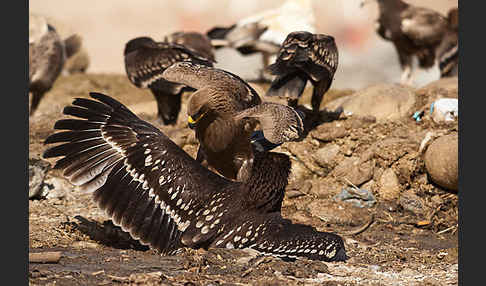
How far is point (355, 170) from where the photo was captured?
7.53 m

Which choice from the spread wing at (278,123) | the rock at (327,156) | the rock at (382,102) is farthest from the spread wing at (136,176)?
the rock at (382,102)

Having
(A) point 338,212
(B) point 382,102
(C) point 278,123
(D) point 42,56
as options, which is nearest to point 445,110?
(B) point 382,102

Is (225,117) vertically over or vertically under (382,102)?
over

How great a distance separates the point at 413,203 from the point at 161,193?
9.77 feet

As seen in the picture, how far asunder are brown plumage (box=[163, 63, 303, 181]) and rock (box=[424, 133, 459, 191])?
229 centimetres

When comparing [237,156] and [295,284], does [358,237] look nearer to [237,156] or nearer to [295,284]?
[237,156]

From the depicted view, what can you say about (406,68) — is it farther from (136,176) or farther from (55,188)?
(136,176)

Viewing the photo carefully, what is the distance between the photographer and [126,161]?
514 centimetres

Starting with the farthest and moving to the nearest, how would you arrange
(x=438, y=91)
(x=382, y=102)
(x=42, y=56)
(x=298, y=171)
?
(x=42, y=56), (x=438, y=91), (x=382, y=102), (x=298, y=171)

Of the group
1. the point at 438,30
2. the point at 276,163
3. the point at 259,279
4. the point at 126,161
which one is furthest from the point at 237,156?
the point at 438,30

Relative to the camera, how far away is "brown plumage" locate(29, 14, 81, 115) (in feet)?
34.0

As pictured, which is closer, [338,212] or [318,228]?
[318,228]

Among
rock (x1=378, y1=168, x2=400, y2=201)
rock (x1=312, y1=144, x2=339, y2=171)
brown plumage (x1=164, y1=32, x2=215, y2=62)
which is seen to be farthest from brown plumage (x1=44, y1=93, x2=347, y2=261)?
brown plumage (x1=164, y1=32, x2=215, y2=62)

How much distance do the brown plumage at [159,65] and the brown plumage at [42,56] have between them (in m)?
2.11
